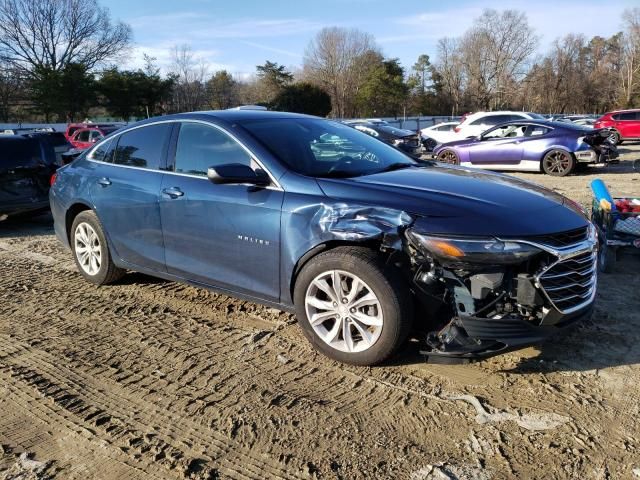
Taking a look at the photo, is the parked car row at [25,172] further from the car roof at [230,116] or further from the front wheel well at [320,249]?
the front wheel well at [320,249]

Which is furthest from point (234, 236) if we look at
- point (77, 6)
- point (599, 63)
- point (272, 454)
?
point (599, 63)

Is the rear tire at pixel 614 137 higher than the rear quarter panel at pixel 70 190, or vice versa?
the rear quarter panel at pixel 70 190

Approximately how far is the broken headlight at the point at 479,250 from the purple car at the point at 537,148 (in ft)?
37.2

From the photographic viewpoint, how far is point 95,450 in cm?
268

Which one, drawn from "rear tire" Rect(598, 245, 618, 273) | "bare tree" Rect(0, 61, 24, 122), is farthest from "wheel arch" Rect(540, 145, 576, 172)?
"bare tree" Rect(0, 61, 24, 122)

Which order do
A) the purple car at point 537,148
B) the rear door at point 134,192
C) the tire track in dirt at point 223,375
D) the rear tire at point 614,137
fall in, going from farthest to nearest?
the rear tire at point 614,137
the purple car at point 537,148
the rear door at point 134,192
the tire track in dirt at point 223,375

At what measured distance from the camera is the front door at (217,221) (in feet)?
12.3

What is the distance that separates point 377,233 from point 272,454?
1.37 metres

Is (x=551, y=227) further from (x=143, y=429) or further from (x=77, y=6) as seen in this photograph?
(x=77, y=6)

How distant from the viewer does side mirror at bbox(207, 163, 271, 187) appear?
3.72m

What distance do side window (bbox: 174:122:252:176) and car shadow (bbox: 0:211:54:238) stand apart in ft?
15.6

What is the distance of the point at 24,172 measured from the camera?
8312mm

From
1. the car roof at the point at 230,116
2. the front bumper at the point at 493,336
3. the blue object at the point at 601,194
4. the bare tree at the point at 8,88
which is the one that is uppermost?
the bare tree at the point at 8,88

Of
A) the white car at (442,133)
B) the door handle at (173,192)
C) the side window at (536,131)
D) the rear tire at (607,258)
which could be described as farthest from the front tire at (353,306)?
the white car at (442,133)
